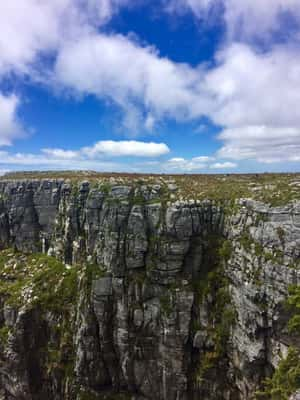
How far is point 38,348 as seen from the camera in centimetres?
4941

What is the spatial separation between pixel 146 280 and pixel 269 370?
17.9m

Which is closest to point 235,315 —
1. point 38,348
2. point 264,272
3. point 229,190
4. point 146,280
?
point 264,272

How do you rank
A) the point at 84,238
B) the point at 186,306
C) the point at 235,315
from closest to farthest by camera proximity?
the point at 235,315, the point at 186,306, the point at 84,238

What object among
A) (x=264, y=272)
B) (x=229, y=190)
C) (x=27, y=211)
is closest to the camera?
(x=264, y=272)

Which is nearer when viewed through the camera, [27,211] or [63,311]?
[63,311]

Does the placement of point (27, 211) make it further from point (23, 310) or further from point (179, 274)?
point (179, 274)

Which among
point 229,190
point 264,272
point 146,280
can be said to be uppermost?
point 229,190

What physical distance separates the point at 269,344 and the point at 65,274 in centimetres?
3617

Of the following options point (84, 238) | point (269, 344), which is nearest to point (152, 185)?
point (84, 238)

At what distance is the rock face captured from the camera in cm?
3170

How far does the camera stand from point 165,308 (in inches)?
1553

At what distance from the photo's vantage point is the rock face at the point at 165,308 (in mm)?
31703

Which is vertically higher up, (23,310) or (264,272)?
(264,272)

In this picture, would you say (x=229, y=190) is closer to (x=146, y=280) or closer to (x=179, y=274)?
(x=179, y=274)
